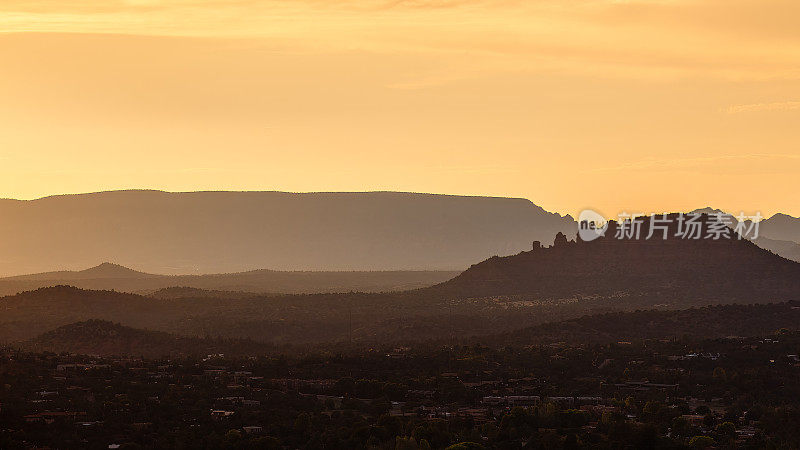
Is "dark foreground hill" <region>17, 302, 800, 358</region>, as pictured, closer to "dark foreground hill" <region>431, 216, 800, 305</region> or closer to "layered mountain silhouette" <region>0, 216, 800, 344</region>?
"layered mountain silhouette" <region>0, 216, 800, 344</region>

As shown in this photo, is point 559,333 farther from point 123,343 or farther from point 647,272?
point 647,272

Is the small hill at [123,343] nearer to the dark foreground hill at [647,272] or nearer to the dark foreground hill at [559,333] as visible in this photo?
the dark foreground hill at [559,333]

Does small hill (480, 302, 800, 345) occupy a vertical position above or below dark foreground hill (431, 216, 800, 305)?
below

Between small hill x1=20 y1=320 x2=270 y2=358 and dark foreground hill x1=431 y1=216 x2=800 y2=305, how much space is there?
2397 inches

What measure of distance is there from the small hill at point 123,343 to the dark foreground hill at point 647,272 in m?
60.9

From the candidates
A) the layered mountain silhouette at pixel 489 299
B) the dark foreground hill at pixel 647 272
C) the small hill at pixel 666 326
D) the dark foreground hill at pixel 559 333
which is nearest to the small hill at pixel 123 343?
the dark foreground hill at pixel 559 333

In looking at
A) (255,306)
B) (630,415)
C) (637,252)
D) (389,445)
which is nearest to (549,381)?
(630,415)

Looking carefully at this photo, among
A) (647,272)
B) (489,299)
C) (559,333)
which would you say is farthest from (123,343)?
(647,272)

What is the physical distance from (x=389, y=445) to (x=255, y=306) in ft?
330

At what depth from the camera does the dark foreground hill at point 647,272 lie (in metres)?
166

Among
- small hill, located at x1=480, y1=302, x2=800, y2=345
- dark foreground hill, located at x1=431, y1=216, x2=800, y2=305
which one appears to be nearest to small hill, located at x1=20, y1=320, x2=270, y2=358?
small hill, located at x1=480, y1=302, x2=800, y2=345

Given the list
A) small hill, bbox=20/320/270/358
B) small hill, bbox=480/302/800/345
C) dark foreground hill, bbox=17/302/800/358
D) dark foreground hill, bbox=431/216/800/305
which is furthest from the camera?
dark foreground hill, bbox=431/216/800/305

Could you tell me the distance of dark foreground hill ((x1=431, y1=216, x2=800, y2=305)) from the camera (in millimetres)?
166000

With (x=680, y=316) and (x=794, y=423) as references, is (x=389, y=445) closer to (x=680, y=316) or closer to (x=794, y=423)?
(x=794, y=423)
